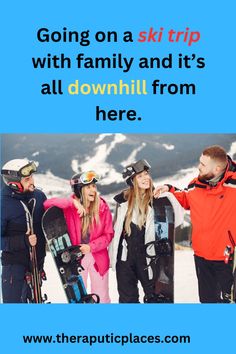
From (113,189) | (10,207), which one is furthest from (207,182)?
(10,207)

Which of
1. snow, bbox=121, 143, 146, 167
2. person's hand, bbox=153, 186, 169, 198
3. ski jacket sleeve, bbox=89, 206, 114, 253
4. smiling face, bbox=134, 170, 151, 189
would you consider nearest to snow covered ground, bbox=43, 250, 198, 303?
ski jacket sleeve, bbox=89, 206, 114, 253

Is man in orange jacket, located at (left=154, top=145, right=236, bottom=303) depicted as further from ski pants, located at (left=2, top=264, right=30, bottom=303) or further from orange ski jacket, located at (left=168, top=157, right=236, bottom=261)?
ski pants, located at (left=2, top=264, right=30, bottom=303)

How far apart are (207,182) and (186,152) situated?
416mm

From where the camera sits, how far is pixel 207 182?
20.0 ft

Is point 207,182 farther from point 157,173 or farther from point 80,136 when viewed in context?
point 80,136

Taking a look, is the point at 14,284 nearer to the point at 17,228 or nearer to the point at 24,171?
the point at 17,228

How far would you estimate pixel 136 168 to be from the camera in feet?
20.3

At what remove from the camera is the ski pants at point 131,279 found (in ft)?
20.0

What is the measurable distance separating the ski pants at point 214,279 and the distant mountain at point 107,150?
3.08ft

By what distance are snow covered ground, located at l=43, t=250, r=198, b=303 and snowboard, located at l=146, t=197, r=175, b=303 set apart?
3.0 inches

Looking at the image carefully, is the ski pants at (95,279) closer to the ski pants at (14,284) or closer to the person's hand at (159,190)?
the ski pants at (14,284)

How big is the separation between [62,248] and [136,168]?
40.8 inches

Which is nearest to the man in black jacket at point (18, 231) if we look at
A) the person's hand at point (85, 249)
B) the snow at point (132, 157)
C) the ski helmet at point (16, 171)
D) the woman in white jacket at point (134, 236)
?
the ski helmet at point (16, 171)

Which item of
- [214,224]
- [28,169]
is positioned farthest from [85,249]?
[214,224]
